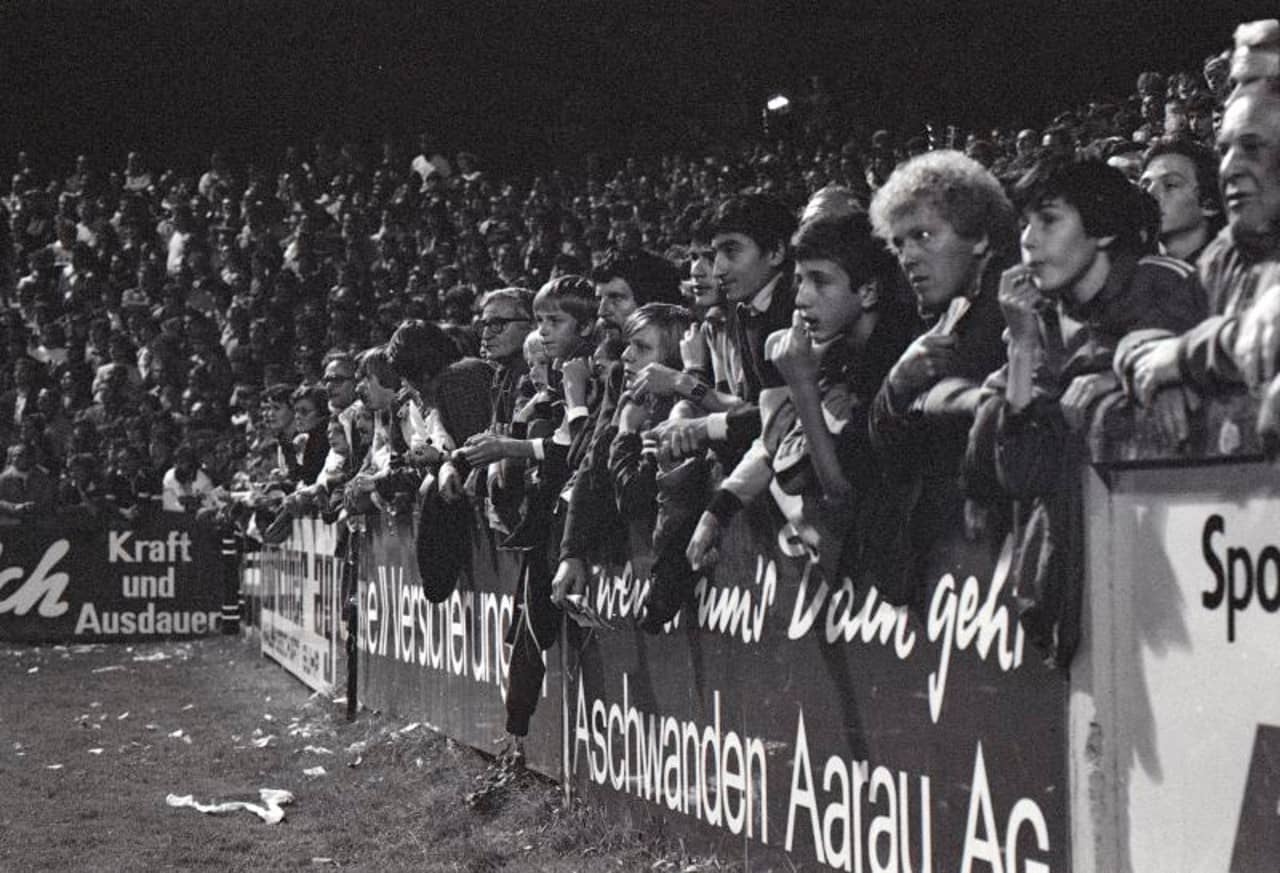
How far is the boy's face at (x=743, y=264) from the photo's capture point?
607 centimetres

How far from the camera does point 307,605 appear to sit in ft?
49.9

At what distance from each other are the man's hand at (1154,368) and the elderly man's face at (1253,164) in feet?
0.93

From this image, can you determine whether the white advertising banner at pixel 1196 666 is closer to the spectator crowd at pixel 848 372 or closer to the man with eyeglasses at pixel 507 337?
the spectator crowd at pixel 848 372

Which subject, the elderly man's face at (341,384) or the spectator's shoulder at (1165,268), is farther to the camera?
the elderly man's face at (341,384)

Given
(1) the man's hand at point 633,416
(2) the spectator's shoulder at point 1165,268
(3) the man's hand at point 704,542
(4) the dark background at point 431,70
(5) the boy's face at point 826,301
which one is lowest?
(3) the man's hand at point 704,542

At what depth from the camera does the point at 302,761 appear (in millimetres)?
10602

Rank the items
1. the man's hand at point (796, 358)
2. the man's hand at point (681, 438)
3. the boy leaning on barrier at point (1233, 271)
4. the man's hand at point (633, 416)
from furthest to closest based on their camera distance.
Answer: the man's hand at point (633, 416) → the man's hand at point (681, 438) → the man's hand at point (796, 358) → the boy leaning on barrier at point (1233, 271)

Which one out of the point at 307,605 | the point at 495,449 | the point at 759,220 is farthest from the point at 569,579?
the point at 307,605

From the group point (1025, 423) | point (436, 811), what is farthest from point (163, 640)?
point (1025, 423)

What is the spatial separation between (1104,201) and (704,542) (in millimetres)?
2343

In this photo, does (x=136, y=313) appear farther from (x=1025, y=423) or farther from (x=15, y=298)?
(x=1025, y=423)

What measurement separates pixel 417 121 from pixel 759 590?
95.7 ft

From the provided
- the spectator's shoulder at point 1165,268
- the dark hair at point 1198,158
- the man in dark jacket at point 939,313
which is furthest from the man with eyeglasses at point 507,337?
the spectator's shoulder at point 1165,268

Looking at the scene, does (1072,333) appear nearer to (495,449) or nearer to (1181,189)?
(1181,189)
